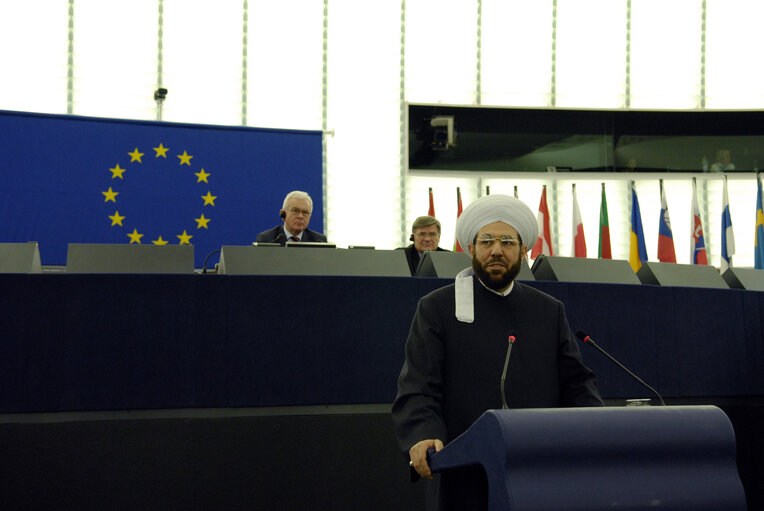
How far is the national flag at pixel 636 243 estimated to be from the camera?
10.1m

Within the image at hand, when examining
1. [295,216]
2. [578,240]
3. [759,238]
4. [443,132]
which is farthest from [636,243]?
[295,216]

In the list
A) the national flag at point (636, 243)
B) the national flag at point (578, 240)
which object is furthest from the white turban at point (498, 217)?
the national flag at point (578, 240)

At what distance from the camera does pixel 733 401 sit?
16.5 feet

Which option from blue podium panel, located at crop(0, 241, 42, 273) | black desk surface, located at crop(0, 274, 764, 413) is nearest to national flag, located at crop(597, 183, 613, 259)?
black desk surface, located at crop(0, 274, 764, 413)

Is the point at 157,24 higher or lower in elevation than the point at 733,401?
higher

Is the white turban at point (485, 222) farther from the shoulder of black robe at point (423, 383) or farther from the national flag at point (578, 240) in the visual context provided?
the national flag at point (578, 240)

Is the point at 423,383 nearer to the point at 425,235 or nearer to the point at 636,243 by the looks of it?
the point at 425,235

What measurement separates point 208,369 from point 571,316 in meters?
1.88

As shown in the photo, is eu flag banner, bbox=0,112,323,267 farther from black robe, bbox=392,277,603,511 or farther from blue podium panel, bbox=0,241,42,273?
black robe, bbox=392,277,603,511

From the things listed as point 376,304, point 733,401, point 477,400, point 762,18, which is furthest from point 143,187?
point 762,18

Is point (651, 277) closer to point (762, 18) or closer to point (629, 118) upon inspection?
point (629, 118)

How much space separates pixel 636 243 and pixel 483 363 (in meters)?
8.32

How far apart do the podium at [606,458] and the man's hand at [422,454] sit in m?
0.21

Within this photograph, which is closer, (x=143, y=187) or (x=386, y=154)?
(x=143, y=187)
